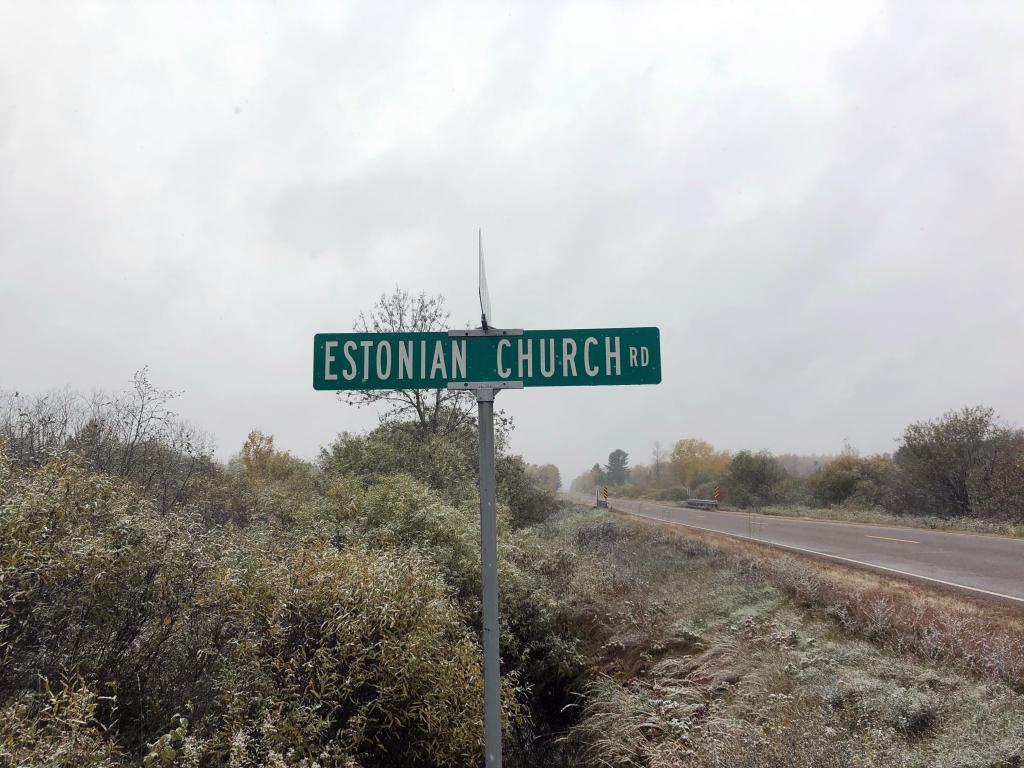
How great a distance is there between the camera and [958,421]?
23.7 meters

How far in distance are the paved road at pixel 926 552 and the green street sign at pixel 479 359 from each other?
768 cm

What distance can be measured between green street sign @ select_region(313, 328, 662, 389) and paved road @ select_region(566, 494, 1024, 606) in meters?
7.68

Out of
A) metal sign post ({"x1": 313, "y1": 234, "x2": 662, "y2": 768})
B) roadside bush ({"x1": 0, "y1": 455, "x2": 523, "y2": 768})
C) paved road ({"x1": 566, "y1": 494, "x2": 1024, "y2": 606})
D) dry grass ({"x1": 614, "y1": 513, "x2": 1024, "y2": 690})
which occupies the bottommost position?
paved road ({"x1": 566, "y1": 494, "x2": 1024, "y2": 606})

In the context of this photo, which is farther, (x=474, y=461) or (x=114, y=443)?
(x=474, y=461)

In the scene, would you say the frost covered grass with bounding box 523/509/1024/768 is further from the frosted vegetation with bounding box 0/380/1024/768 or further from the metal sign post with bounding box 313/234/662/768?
the metal sign post with bounding box 313/234/662/768

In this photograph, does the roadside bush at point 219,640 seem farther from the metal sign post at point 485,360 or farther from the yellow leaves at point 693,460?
the yellow leaves at point 693,460

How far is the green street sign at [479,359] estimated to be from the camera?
A: 2355 millimetres

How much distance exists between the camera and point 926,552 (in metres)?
11.3

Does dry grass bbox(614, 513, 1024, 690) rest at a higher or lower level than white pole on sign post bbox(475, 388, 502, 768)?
lower

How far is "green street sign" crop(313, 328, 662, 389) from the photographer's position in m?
2.36

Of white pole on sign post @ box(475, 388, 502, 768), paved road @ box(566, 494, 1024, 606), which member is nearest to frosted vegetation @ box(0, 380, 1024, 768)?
white pole on sign post @ box(475, 388, 502, 768)

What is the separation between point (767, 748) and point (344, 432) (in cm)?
1397

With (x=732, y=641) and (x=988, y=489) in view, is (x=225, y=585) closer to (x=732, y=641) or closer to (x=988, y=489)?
(x=732, y=641)

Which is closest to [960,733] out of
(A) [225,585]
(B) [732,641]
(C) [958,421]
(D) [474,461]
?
(B) [732,641]
